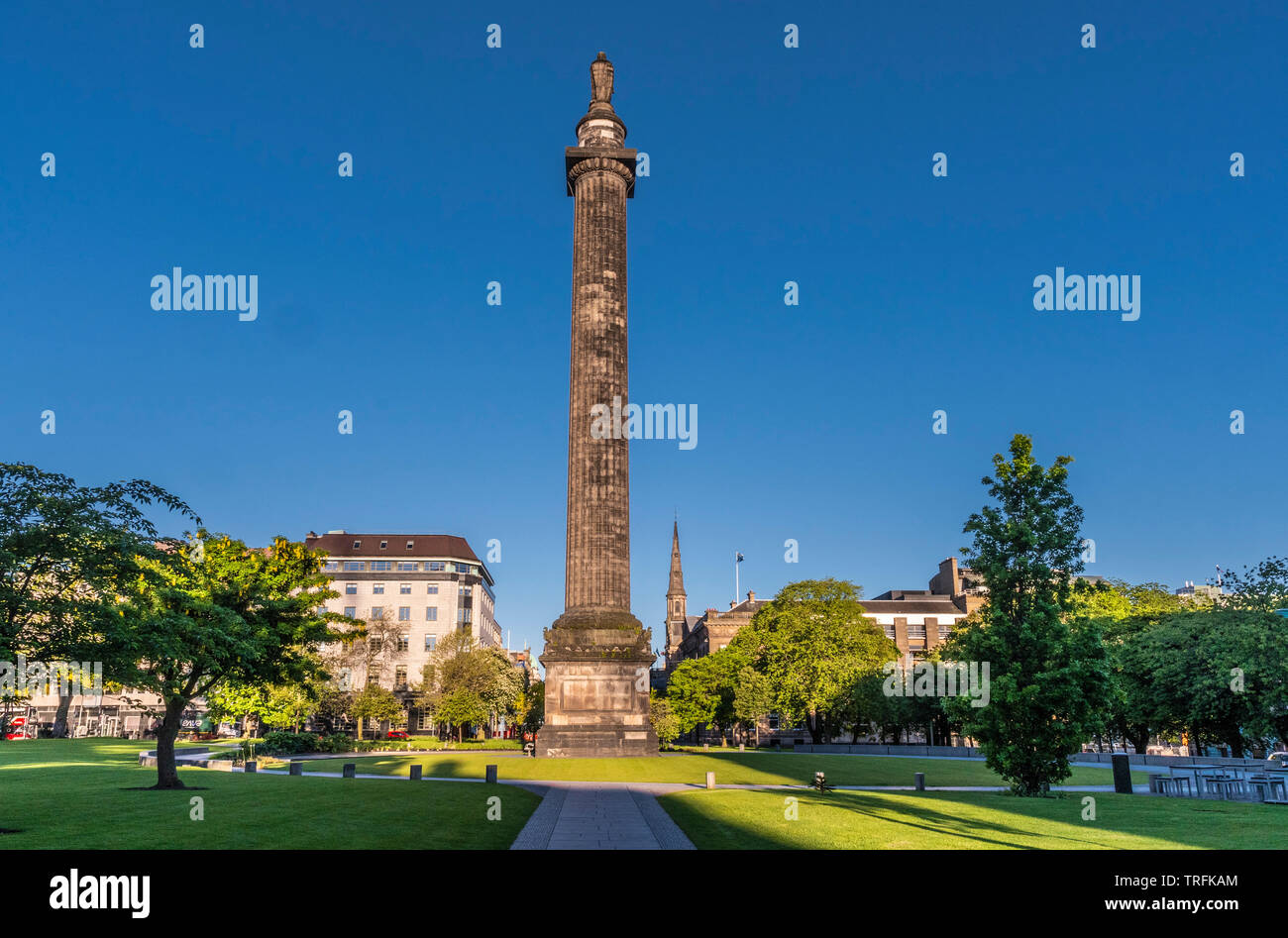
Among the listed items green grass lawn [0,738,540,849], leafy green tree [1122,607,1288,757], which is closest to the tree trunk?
green grass lawn [0,738,540,849]

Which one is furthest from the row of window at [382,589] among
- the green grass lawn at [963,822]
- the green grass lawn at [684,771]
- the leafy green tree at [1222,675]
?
the green grass lawn at [963,822]

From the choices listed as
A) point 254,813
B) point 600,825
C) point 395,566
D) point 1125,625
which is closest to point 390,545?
point 395,566

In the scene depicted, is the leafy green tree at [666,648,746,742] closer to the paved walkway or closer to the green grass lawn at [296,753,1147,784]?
the green grass lawn at [296,753,1147,784]

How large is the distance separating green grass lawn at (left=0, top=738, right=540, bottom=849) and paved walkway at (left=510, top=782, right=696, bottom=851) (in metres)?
0.70

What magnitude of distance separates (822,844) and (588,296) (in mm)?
42684

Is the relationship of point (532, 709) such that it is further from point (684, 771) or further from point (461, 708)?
point (684, 771)

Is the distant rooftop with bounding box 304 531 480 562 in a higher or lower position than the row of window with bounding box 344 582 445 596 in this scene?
higher

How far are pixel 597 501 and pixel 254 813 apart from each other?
31.8 metres

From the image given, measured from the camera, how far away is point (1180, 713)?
133 ft

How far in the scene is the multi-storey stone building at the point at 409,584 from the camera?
108625 mm

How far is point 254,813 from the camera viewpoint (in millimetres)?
20578

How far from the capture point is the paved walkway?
16.1 m
